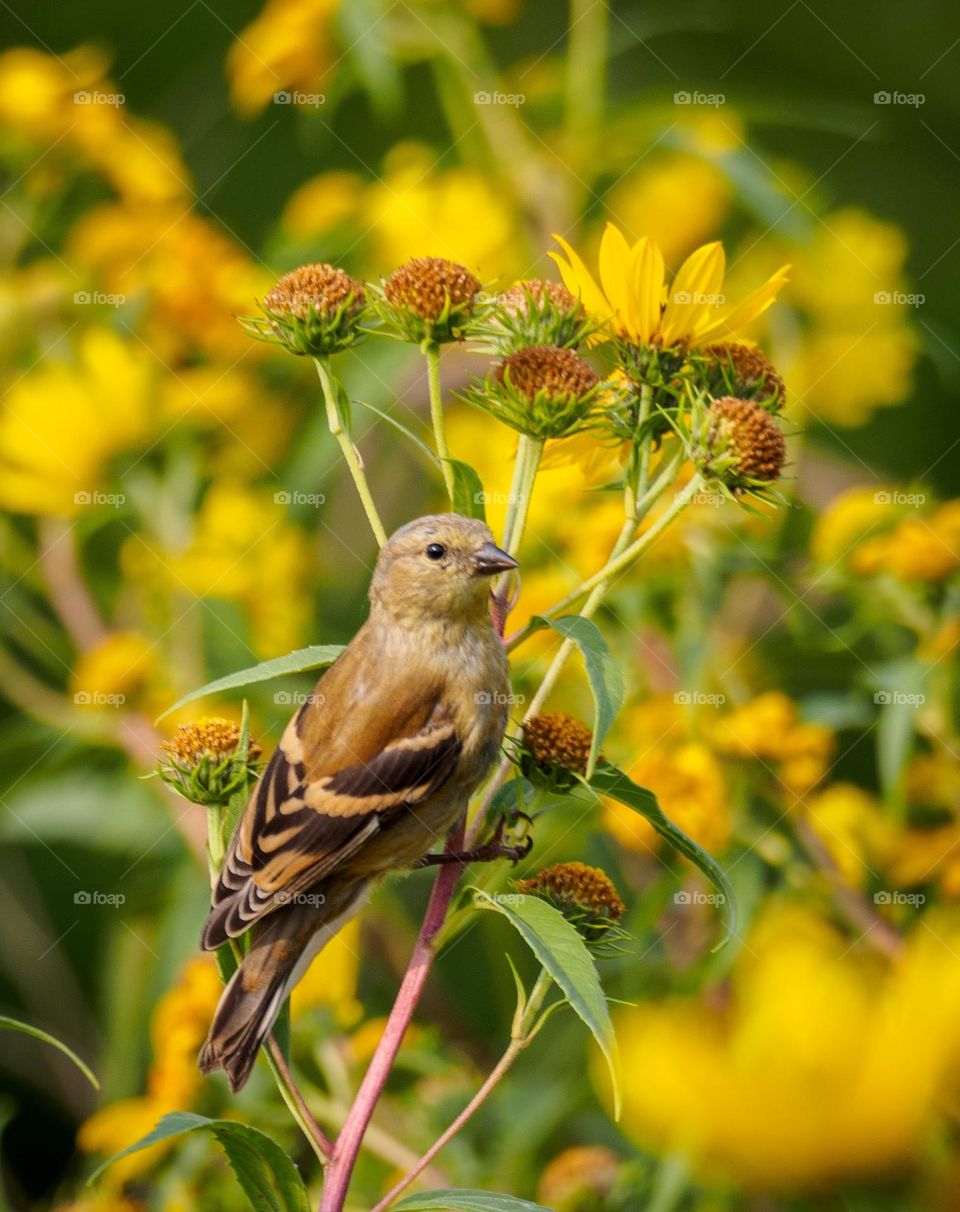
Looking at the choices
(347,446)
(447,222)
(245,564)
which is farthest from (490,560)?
(447,222)

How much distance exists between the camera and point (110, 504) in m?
2.50

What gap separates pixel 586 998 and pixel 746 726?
972 mm

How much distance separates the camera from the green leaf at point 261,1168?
1.12 meters

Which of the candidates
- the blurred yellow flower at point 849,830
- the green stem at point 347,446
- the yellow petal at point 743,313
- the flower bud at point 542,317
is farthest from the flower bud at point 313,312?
the blurred yellow flower at point 849,830

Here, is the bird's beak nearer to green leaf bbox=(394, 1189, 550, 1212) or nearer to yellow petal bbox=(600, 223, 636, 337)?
yellow petal bbox=(600, 223, 636, 337)

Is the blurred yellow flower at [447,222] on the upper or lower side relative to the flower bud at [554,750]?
upper

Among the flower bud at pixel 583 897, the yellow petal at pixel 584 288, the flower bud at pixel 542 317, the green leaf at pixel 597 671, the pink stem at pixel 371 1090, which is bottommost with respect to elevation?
the pink stem at pixel 371 1090

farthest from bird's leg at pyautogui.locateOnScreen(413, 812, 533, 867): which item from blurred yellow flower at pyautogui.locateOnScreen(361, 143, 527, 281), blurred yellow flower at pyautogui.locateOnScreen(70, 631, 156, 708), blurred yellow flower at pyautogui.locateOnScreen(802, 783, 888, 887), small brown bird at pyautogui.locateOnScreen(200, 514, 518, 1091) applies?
blurred yellow flower at pyautogui.locateOnScreen(361, 143, 527, 281)

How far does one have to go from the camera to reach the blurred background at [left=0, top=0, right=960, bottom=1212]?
1.94 m

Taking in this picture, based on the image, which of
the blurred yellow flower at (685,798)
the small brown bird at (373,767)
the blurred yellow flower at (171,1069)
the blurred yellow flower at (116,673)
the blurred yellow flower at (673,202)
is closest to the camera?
the small brown bird at (373,767)

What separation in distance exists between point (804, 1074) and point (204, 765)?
759 millimetres

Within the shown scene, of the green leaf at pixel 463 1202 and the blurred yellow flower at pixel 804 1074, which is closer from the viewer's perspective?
the blurred yellow flower at pixel 804 1074

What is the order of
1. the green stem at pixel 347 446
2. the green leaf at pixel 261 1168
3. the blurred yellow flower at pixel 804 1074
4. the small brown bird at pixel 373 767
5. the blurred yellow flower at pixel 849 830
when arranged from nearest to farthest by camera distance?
the blurred yellow flower at pixel 804 1074
the green leaf at pixel 261 1168
the green stem at pixel 347 446
the small brown bird at pixel 373 767
the blurred yellow flower at pixel 849 830

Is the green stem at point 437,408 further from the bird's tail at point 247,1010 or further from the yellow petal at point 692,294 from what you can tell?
the bird's tail at point 247,1010
